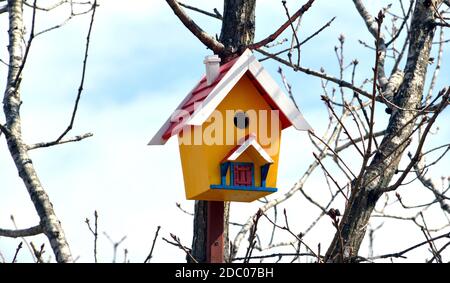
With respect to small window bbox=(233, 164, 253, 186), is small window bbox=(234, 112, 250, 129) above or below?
above

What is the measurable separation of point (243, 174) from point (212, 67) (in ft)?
1.58

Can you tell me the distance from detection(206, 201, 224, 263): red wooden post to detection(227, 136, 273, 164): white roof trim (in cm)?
24

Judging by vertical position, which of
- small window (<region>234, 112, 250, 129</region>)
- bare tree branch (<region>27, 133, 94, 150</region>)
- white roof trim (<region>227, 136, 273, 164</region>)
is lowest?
white roof trim (<region>227, 136, 273, 164</region>)

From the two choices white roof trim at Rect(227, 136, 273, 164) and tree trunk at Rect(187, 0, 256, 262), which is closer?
white roof trim at Rect(227, 136, 273, 164)

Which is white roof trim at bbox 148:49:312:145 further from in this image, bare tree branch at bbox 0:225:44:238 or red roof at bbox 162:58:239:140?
bare tree branch at bbox 0:225:44:238

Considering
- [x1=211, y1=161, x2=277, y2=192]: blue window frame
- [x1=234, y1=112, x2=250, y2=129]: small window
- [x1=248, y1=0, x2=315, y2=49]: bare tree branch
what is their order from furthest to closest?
[x1=248, y1=0, x2=315, y2=49]: bare tree branch < [x1=234, y1=112, x2=250, y2=129]: small window < [x1=211, y1=161, x2=277, y2=192]: blue window frame

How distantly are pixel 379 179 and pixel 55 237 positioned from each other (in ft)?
5.61

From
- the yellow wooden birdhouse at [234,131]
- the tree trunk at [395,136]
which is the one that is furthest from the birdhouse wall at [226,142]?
the tree trunk at [395,136]

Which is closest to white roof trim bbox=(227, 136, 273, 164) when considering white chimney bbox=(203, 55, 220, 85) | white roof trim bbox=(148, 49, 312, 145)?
white roof trim bbox=(148, 49, 312, 145)

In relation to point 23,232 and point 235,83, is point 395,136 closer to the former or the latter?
point 235,83

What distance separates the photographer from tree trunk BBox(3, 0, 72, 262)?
3.61 meters
